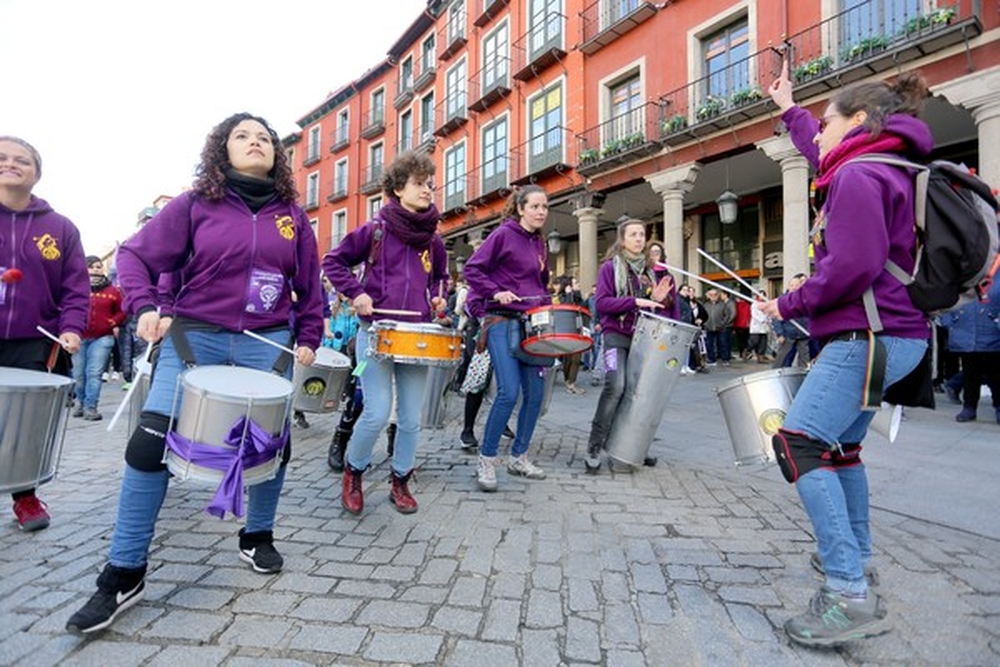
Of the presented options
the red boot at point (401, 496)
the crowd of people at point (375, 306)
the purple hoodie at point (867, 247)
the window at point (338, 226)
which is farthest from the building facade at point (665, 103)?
the red boot at point (401, 496)

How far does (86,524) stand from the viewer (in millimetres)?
3102

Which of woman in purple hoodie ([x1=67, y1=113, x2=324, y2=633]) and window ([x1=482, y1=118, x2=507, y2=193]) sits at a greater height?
window ([x1=482, y1=118, x2=507, y2=193])

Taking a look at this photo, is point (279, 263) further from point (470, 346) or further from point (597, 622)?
point (470, 346)

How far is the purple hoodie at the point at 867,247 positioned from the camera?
76.1 inches

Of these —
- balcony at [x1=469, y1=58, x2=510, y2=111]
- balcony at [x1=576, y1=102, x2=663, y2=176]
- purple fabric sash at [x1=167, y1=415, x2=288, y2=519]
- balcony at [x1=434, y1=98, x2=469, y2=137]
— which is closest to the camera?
purple fabric sash at [x1=167, y1=415, x2=288, y2=519]

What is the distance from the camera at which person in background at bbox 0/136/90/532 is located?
120 inches

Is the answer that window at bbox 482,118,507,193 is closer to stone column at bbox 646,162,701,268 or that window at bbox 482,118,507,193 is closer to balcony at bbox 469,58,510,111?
balcony at bbox 469,58,510,111

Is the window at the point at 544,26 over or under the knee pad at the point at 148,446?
over

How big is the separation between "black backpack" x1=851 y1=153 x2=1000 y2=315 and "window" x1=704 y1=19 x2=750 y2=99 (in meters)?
12.4

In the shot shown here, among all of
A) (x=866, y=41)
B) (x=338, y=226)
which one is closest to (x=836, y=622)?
(x=866, y=41)

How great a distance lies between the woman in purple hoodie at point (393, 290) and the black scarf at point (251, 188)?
83 cm

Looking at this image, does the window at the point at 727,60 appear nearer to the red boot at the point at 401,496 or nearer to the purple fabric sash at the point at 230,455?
the red boot at the point at 401,496

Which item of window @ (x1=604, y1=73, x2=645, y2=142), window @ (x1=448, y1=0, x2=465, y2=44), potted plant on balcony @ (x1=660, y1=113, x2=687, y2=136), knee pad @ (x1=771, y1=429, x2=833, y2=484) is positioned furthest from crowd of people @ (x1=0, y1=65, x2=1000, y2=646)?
window @ (x1=448, y1=0, x2=465, y2=44)

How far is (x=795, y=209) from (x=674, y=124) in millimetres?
3806
